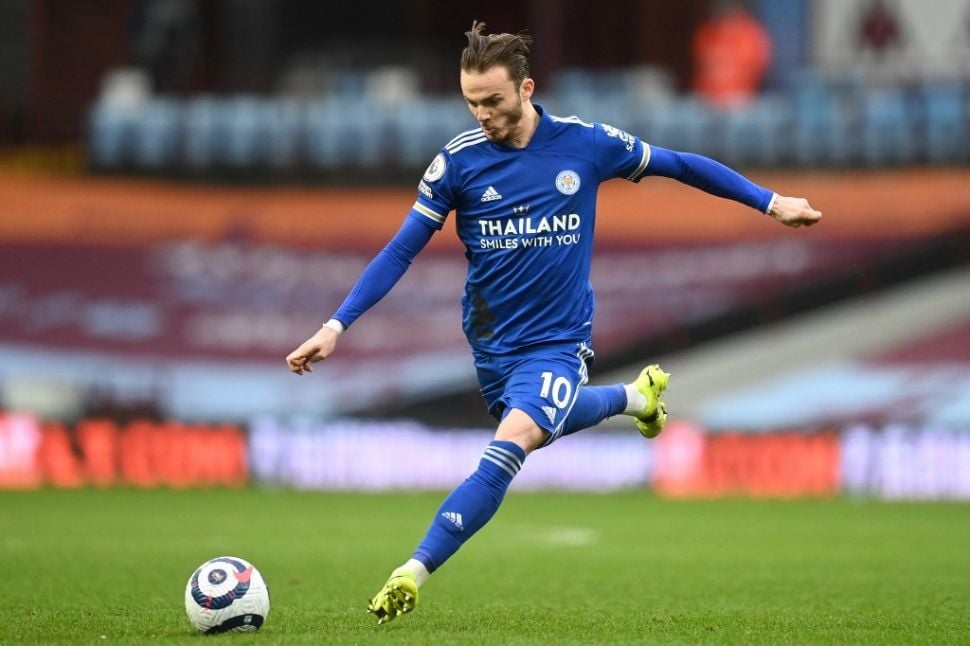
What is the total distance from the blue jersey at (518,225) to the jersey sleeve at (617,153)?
0.11 meters

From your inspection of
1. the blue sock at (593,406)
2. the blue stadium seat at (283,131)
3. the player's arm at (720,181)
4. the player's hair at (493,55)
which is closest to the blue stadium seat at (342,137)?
the blue stadium seat at (283,131)

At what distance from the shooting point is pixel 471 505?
20.8ft

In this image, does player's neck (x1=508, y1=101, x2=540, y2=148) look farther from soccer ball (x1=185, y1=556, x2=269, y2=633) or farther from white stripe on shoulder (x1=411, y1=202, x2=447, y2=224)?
soccer ball (x1=185, y1=556, x2=269, y2=633)

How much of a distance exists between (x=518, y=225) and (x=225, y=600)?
1.84 metres

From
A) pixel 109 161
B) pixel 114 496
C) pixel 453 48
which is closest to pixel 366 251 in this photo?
pixel 109 161

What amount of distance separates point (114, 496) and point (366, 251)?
5.37m

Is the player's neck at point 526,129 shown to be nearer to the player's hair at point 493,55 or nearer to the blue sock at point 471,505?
the player's hair at point 493,55

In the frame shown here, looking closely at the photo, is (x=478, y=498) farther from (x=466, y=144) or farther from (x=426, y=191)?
(x=466, y=144)

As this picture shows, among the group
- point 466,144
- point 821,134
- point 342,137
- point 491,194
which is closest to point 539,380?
point 491,194

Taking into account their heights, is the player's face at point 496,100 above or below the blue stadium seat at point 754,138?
below

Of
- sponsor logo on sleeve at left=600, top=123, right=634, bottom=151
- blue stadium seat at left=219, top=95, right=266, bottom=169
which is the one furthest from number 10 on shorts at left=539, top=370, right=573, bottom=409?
blue stadium seat at left=219, top=95, right=266, bottom=169

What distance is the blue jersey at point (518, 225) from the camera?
6.71m

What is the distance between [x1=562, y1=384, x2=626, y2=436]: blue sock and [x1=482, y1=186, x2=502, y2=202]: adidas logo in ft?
A: 2.78

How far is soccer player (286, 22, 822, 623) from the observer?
21.2 ft
